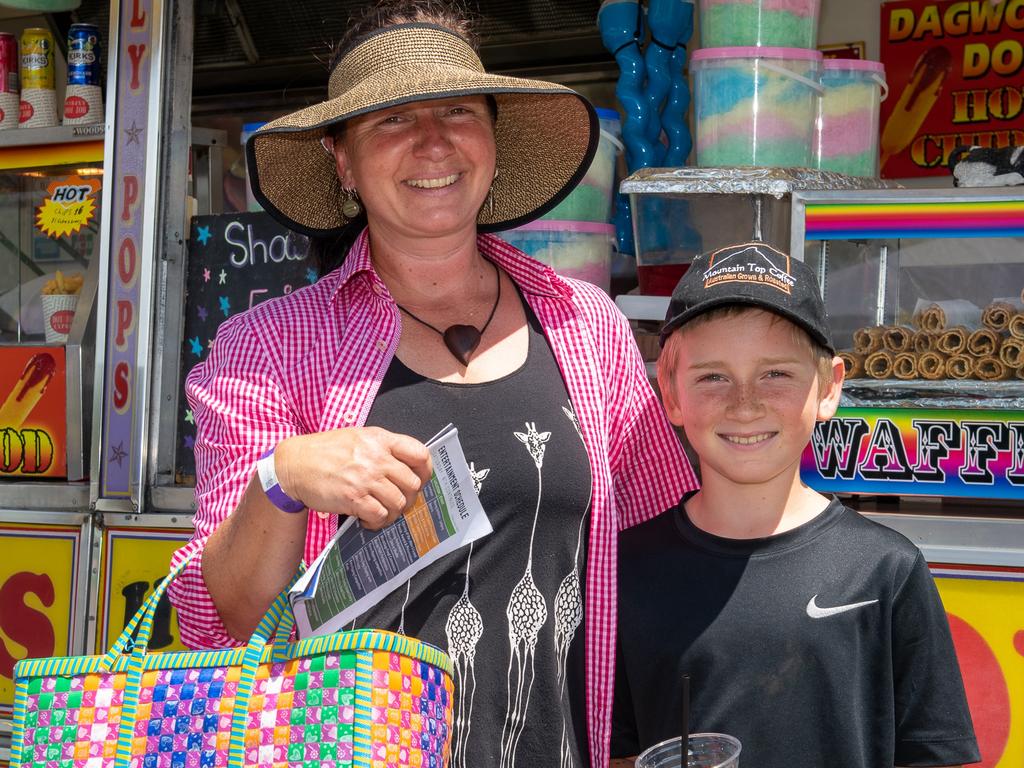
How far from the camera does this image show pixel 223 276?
364 cm

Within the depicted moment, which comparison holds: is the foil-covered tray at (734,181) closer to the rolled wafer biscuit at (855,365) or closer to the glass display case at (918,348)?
the glass display case at (918,348)

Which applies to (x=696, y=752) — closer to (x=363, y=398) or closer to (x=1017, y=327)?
(x=363, y=398)

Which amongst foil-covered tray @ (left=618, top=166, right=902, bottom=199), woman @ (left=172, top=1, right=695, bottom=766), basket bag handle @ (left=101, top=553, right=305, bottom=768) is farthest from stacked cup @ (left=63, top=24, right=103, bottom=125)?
basket bag handle @ (left=101, top=553, right=305, bottom=768)

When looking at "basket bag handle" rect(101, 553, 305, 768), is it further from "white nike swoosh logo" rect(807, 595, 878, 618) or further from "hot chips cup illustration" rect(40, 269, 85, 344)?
"hot chips cup illustration" rect(40, 269, 85, 344)

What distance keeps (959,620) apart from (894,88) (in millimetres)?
2619

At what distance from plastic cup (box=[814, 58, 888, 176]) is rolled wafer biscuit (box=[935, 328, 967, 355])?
2.28 ft

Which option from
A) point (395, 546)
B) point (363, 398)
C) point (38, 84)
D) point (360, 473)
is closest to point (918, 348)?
point (363, 398)

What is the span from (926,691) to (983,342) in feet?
4.34

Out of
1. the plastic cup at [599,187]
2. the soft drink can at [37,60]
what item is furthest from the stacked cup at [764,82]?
the soft drink can at [37,60]

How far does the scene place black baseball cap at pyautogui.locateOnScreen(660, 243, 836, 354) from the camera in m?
1.77

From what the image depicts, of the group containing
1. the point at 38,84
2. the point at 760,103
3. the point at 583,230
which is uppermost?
the point at 38,84

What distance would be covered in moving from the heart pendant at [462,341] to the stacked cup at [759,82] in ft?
5.09

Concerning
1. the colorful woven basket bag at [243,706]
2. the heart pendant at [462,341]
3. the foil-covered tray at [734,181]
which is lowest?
the colorful woven basket bag at [243,706]

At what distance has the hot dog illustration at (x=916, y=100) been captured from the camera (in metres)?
4.60
